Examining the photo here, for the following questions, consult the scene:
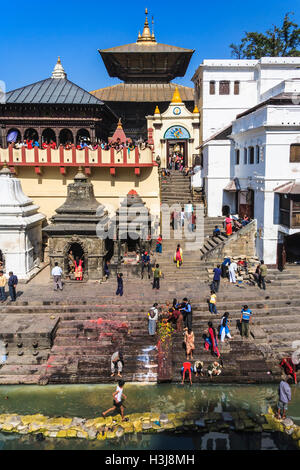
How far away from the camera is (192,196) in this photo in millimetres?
25000

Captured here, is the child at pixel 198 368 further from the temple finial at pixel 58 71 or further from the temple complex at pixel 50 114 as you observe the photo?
the temple finial at pixel 58 71

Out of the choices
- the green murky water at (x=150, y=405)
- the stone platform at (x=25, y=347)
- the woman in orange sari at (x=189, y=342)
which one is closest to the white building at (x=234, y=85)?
the woman in orange sari at (x=189, y=342)

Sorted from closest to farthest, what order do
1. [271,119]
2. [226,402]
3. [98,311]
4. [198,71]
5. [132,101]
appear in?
[226,402]
[98,311]
[271,119]
[198,71]
[132,101]

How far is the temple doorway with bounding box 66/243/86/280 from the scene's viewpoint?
17.2 m

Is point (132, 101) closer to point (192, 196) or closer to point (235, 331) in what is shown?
point (192, 196)

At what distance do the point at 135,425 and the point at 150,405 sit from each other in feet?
3.32

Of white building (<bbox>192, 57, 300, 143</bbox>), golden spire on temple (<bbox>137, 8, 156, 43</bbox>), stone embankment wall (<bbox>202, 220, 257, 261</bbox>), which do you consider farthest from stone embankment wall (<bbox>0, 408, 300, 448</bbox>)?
golden spire on temple (<bbox>137, 8, 156, 43</bbox>)

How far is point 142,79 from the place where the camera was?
1282 inches

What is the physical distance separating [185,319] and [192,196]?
12996 mm

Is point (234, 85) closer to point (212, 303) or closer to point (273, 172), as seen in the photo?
point (273, 172)

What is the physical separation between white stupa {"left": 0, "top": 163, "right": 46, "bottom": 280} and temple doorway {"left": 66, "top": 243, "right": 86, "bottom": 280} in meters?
1.88

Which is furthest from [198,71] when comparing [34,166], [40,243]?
[40,243]

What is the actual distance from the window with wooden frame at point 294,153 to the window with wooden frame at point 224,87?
1146cm

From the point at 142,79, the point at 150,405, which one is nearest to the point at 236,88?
the point at 142,79
